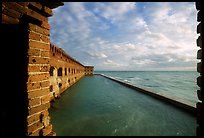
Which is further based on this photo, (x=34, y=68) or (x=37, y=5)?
(x=37, y=5)

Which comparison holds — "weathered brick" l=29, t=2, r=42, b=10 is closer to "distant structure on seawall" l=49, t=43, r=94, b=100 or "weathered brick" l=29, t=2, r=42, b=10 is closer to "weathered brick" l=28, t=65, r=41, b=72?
"weathered brick" l=28, t=65, r=41, b=72

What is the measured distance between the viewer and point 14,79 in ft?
6.39

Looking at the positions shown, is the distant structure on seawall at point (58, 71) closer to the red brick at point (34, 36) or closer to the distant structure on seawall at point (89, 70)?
the red brick at point (34, 36)

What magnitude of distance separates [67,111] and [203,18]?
6276 mm

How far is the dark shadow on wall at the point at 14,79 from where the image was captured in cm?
191

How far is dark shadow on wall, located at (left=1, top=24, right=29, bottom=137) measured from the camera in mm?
1905

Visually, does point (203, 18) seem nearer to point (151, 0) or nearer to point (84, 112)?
point (151, 0)

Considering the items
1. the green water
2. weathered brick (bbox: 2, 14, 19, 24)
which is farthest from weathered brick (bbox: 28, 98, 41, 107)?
the green water

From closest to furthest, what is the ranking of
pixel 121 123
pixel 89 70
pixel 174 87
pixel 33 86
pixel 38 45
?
pixel 33 86
pixel 38 45
pixel 121 123
pixel 174 87
pixel 89 70

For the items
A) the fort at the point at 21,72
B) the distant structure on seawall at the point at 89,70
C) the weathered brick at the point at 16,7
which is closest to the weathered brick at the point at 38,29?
the fort at the point at 21,72

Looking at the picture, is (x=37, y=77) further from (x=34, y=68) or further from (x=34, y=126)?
(x=34, y=126)

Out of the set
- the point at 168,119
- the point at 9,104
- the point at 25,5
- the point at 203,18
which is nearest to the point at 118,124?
the point at 168,119

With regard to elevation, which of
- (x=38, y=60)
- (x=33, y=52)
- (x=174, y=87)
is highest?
(x=33, y=52)

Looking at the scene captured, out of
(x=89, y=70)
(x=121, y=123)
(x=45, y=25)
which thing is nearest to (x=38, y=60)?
(x=45, y=25)
